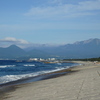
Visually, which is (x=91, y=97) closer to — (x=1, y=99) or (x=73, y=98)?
(x=73, y=98)

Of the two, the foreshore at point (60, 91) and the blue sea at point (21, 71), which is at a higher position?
the foreshore at point (60, 91)

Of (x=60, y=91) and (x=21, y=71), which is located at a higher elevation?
(x=60, y=91)

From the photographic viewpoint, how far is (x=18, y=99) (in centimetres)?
1139

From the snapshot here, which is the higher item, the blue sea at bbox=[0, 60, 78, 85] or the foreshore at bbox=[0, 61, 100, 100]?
the foreshore at bbox=[0, 61, 100, 100]

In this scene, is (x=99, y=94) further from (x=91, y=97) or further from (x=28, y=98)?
(x=28, y=98)

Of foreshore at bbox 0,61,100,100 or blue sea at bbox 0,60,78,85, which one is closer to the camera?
foreshore at bbox 0,61,100,100

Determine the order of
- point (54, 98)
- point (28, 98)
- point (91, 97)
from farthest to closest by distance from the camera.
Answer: point (28, 98) → point (54, 98) → point (91, 97)

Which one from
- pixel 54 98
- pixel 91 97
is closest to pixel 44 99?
pixel 54 98

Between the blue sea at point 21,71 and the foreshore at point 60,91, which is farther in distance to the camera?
the blue sea at point 21,71

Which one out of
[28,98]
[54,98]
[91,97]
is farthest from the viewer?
[28,98]

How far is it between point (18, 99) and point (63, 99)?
2.60 metres

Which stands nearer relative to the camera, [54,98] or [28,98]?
[54,98]

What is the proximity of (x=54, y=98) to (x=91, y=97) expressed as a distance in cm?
177

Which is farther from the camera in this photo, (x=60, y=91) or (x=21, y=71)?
(x=21, y=71)
